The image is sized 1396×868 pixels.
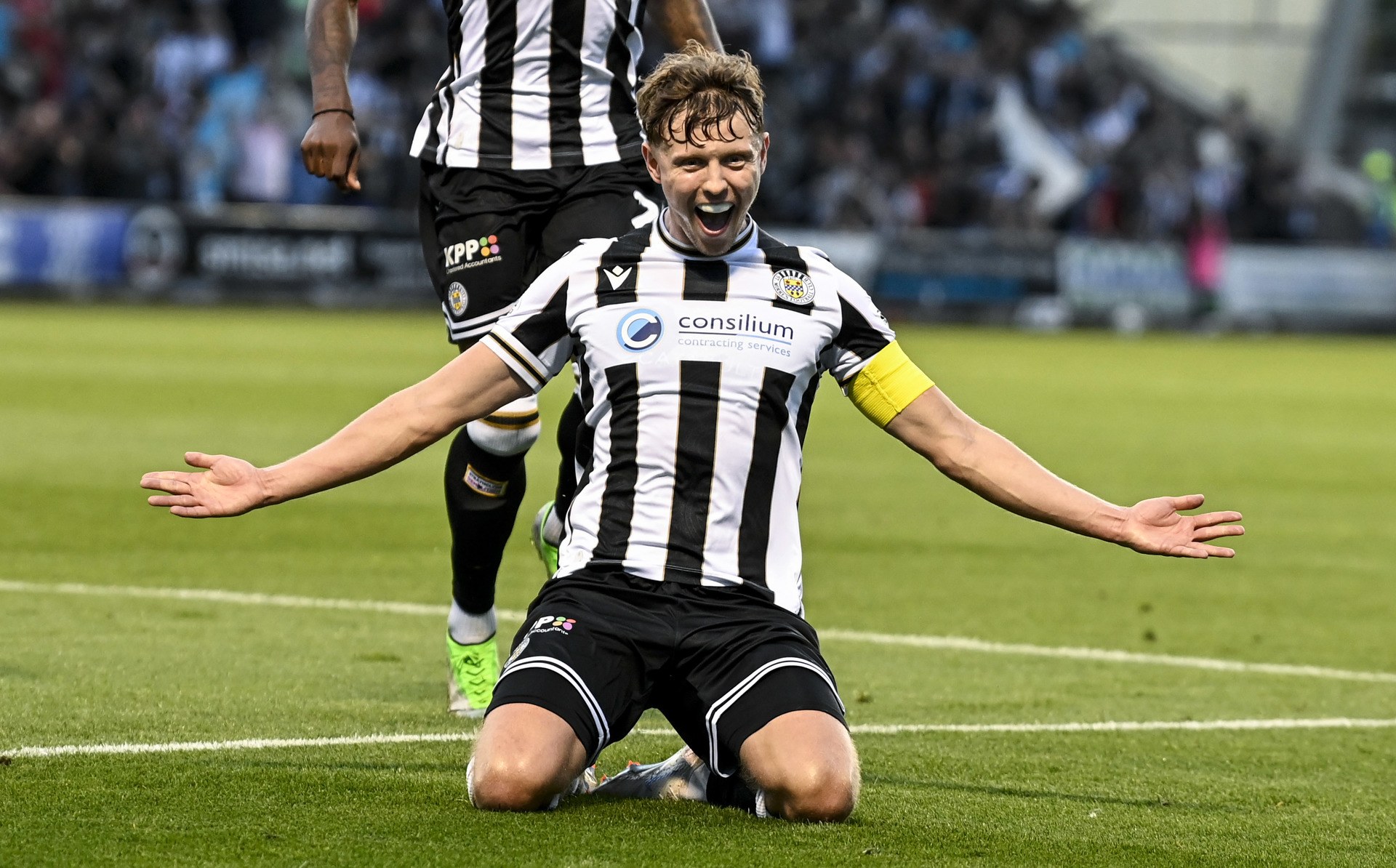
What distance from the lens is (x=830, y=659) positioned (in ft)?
22.1

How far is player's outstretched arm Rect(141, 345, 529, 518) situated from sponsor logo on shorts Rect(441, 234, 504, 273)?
3.96ft

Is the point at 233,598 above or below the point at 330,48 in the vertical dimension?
below

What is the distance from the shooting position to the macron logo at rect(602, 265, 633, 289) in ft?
15.0

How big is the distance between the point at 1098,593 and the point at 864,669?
220 cm

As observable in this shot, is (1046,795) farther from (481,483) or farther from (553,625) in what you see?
(481,483)

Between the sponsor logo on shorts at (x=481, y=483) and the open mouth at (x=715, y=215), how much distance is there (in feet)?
5.25

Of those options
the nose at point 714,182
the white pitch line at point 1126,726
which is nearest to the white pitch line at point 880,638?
the white pitch line at point 1126,726

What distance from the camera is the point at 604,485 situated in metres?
4.63

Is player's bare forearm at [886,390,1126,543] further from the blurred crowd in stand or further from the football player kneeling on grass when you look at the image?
the blurred crowd in stand

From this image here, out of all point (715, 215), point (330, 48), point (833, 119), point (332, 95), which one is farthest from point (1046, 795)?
point (833, 119)

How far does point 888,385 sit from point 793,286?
297mm

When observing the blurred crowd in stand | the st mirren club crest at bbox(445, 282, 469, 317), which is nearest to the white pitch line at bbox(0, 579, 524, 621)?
the st mirren club crest at bbox(445, 282, 469, 317)

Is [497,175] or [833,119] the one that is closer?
[497,175]

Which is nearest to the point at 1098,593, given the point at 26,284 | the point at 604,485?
the point at 604,485
